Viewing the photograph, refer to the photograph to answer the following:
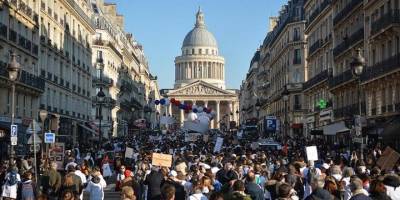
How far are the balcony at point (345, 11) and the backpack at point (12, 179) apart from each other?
94.6 feet

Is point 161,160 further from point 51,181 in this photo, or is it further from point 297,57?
point 297,57

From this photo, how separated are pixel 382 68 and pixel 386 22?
230 cm

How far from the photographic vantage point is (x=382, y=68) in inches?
1469

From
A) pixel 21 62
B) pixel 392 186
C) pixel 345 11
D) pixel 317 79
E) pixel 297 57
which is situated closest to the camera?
pixel 392 186

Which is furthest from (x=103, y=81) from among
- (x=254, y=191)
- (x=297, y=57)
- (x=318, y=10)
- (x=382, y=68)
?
(x=254, y=191)

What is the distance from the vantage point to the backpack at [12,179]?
17188mm

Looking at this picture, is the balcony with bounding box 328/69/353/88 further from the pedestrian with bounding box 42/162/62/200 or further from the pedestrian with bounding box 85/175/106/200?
the pedestrian with bounding box 85/175/106/200

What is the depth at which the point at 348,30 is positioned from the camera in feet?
156

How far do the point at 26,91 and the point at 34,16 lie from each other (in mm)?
4396

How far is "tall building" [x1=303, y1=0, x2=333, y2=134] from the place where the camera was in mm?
53469

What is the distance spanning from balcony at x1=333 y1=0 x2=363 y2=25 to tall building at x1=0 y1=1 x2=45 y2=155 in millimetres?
16967

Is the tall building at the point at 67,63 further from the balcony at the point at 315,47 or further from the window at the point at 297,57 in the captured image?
the window at the point at 297,57

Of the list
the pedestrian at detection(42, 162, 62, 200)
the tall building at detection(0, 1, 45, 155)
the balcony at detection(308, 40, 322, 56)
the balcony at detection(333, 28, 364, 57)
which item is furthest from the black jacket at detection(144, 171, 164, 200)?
the balcony at detection(308, 40, 322, 56)

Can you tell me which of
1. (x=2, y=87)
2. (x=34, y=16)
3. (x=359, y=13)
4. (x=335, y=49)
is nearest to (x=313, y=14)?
(x=335, y=49)
